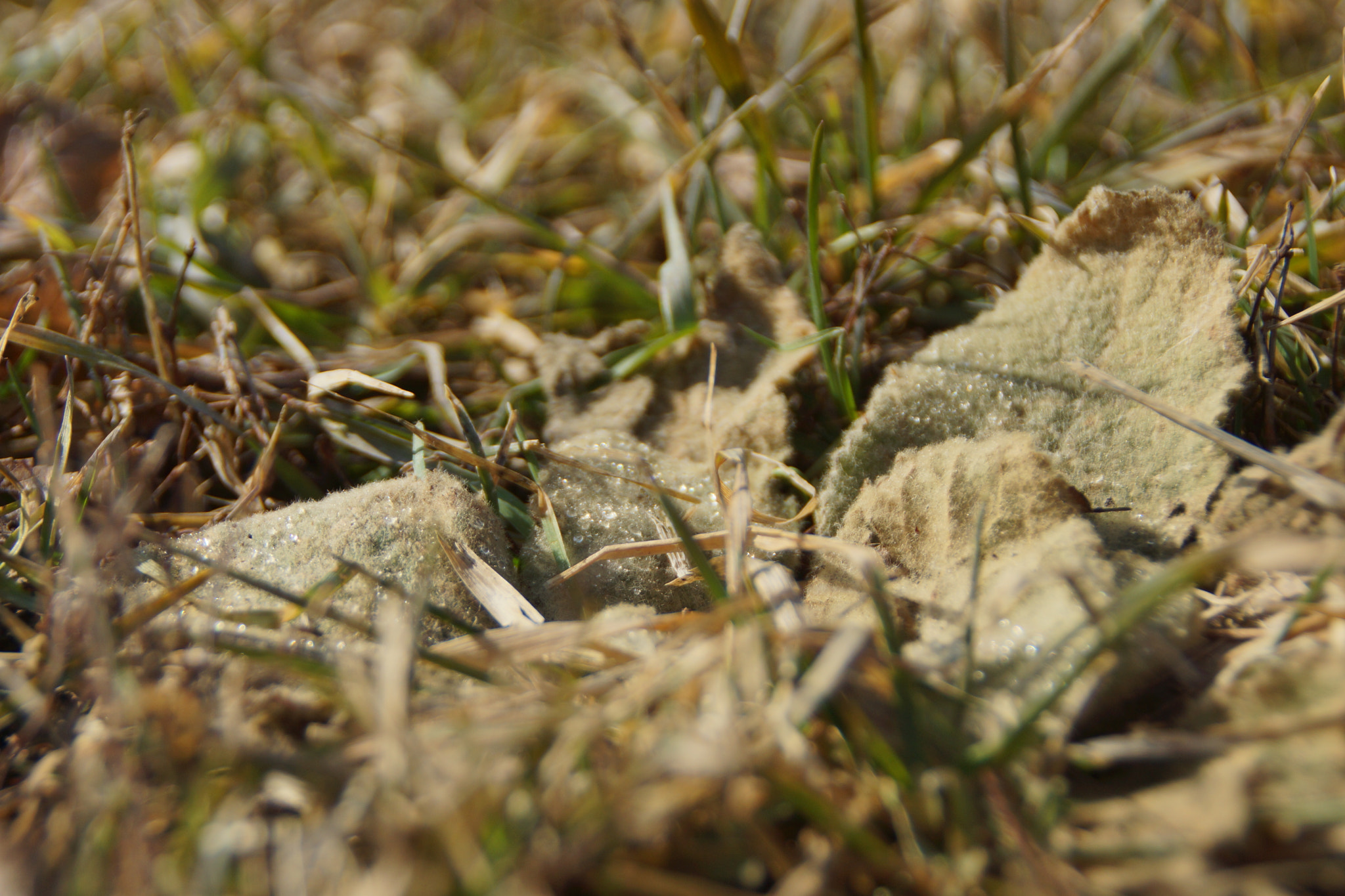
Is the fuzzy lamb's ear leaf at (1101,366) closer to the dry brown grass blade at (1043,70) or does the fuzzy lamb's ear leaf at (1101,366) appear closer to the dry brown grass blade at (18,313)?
the dry brown grass blade at (1043,70)

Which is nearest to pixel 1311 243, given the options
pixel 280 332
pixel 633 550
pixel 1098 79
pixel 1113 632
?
pixel 1098 79

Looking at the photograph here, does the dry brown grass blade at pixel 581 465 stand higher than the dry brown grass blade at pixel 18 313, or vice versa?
the dry brown grass blade at pixel 18 313

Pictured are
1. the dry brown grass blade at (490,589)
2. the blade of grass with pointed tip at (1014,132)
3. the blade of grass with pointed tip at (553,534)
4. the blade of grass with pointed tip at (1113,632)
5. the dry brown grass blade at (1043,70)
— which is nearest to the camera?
the blade of grass with pointed tip at (1113,632)

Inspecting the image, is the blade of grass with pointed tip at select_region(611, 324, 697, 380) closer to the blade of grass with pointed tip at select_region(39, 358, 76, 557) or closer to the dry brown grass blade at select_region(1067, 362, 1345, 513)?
the dry brown grass blade at select_region(1067, 362, 1345, 513)

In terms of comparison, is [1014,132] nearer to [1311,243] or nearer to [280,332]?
[1311,243]

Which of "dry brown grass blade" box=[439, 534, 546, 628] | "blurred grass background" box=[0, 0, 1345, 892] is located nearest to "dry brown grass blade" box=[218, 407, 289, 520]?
"blurred grass background" box=[0, 0, 1345, 892]

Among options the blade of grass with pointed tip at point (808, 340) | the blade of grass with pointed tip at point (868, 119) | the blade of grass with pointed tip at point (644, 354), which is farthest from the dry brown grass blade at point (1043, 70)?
the blade of grass with pointed tip at point (644, 354)

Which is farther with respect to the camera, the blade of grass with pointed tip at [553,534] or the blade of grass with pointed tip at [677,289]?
the blade of grass with pointed tip at [677,289]

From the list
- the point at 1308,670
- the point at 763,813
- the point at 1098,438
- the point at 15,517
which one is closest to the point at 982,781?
the point at 763,813
